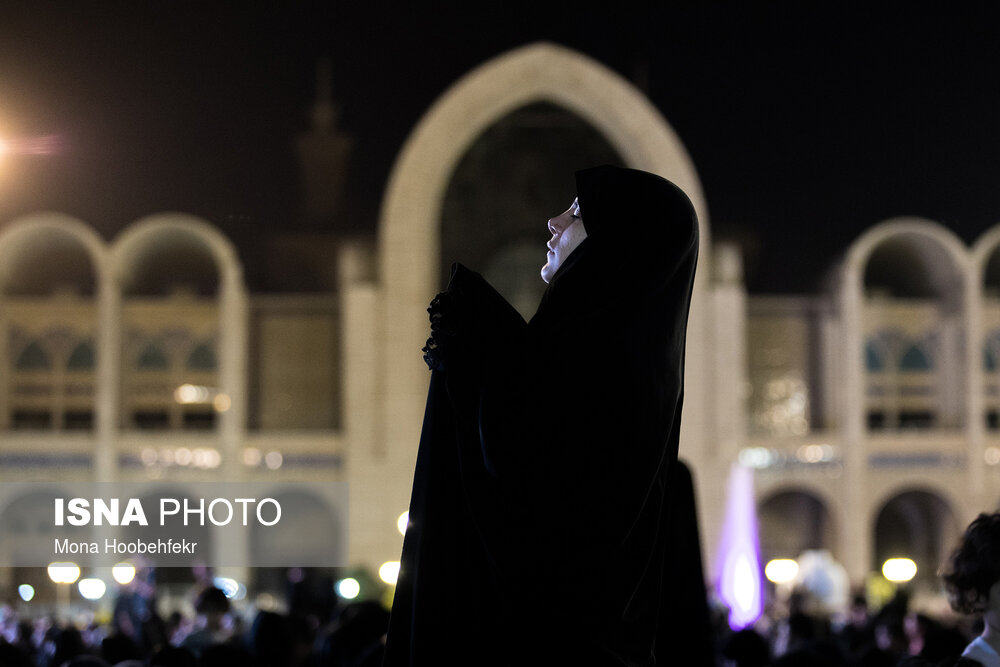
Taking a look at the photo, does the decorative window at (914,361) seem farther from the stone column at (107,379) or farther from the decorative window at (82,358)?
the decorative window at (82,358)

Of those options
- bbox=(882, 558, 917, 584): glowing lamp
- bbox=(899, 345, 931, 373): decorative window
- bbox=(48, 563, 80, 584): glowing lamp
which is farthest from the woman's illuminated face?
bbox=(899, 345, 931, 373): decorative window

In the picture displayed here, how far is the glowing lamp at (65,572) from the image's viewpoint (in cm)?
2411

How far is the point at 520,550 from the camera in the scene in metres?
1.94

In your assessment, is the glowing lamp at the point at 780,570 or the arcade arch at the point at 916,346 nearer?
the glowing lamp at the point at 780,570

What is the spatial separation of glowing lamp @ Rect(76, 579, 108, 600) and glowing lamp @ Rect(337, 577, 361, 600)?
5216mm

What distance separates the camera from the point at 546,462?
192cm

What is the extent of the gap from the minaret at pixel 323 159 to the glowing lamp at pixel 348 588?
11.6m

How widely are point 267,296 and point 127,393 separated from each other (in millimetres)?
4025

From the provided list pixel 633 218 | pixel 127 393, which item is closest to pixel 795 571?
pixel 127 393

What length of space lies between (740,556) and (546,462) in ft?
71.1

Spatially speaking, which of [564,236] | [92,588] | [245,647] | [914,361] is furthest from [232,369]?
[564,236]

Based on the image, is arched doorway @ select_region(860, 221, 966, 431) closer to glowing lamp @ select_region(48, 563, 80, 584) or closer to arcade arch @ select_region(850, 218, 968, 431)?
arcade arch @ select_region(850, 218, 968, 431)

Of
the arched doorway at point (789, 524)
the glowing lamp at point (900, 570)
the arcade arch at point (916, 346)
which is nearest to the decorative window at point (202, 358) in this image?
the arched doorway at point (789, 524)

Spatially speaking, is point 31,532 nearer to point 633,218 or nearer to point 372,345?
point 372,345
